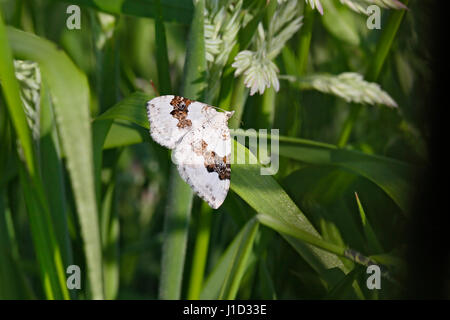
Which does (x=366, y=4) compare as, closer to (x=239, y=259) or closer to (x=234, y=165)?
(x=234, y=165)

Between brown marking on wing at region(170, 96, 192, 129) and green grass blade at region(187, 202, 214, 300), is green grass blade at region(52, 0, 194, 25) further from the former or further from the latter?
green grass blade at region(187, 202, 214, 300)

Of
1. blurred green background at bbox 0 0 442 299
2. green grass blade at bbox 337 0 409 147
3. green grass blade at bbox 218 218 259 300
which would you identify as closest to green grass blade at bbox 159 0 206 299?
blurred green background at bbox 0 0 442 299

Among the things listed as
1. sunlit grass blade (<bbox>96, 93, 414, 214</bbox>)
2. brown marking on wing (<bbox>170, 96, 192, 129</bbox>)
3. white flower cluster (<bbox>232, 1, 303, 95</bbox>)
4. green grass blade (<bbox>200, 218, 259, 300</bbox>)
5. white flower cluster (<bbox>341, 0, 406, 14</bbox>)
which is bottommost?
green grass blade (<bbox>200, 218, 259, 300</bbox>)

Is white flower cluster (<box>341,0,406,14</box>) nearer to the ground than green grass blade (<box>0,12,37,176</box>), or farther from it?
farther from it

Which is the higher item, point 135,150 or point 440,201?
point 440,201

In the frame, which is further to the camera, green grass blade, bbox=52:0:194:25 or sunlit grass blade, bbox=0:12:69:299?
green grass blade, bbox=52:0:194:25
